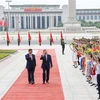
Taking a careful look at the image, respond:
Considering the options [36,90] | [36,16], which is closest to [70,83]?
[36,90]

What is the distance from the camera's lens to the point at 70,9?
87.8 m

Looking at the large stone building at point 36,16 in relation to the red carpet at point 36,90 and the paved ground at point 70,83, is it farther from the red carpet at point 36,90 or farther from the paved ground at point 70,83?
the red carpet at point 36,90

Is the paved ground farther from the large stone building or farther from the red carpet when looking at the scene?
the large stone building

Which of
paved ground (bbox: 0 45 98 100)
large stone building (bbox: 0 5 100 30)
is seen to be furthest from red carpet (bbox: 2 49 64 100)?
large stone building (bbox: 0 5 100 30)

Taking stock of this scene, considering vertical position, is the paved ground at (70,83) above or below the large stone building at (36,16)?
below

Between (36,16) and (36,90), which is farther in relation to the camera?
(36,16)

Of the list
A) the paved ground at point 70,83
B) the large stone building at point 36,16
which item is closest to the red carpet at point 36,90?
the paved ground at point 70,83

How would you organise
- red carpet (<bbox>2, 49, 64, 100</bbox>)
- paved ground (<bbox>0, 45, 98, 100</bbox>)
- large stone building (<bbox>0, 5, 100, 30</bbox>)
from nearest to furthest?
Answer: red carpet (<bbox>2, 49, 64, 100</bbox>) → paved ground (<bbox>0, 45, 98, 100</bbox>) → large stone building (<bbox>0, 5, 100, 30</bbox>)

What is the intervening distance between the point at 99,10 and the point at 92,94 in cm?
16370

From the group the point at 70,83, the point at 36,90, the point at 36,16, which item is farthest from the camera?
the point at 36,16

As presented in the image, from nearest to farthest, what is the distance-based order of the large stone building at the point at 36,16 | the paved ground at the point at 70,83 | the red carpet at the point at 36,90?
the red carpet at the point at 36,90 → the paved ground at the point at 70,83 → the large stone building at the point at 36,16

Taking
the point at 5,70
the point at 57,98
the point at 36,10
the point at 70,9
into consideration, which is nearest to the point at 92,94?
the point at 57,98

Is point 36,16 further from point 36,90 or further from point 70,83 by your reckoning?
point 36,90

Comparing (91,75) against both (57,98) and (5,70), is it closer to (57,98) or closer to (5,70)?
(57,98)
